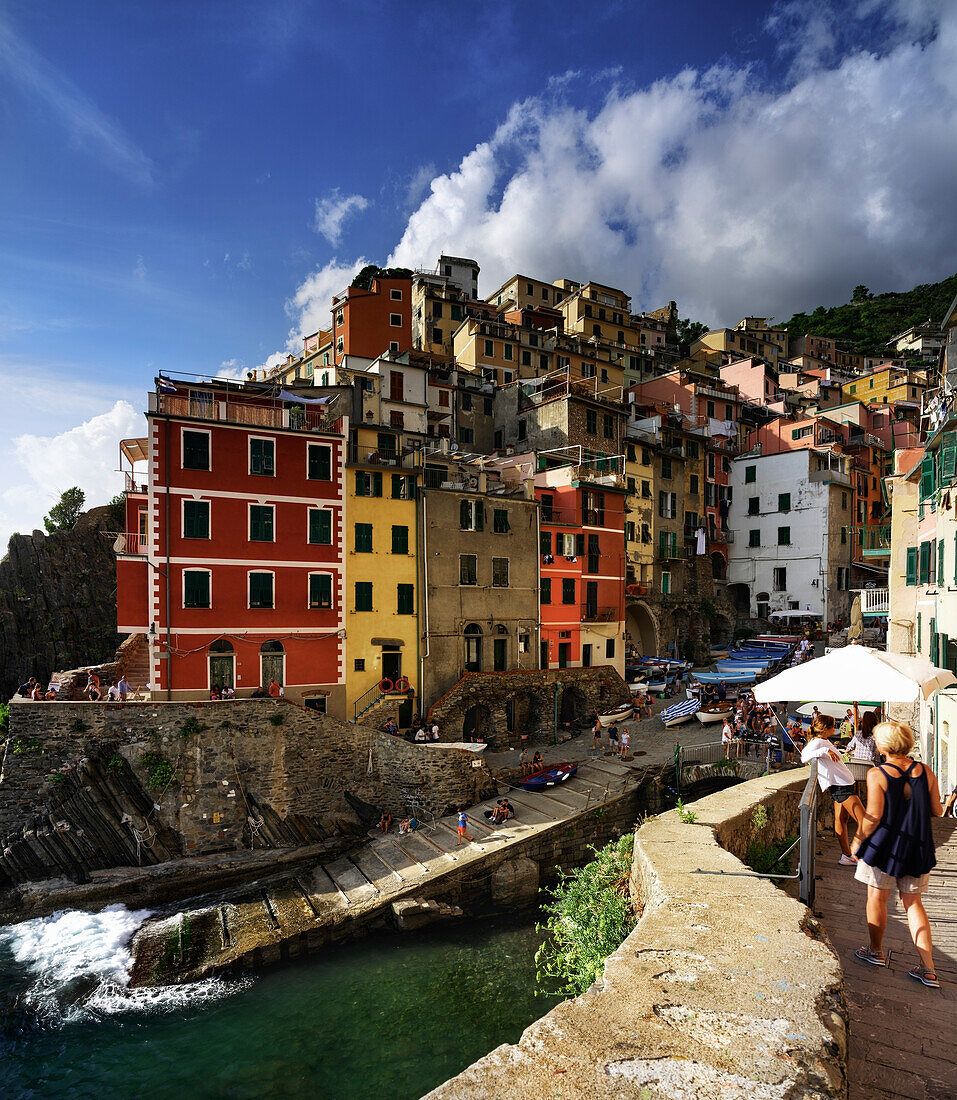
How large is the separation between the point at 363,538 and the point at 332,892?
15311mm

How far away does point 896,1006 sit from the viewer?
195 inches

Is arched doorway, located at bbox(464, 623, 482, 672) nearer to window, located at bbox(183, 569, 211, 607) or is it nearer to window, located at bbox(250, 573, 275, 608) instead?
window, located at bbox(250, 573, 275, 608)

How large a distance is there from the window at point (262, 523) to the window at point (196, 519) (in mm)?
1889

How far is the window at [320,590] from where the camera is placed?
29.3 meters

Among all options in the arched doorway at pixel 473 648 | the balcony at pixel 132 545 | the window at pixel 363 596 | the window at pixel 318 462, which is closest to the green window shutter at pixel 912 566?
the arched doorway at pixel 473 648

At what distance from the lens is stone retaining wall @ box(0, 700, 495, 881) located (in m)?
23.1

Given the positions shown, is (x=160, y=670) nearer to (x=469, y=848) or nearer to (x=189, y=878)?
(x=189, y=878)

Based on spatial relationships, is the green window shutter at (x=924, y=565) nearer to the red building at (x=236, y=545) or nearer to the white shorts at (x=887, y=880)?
the white shorts at (x=887, y=880)

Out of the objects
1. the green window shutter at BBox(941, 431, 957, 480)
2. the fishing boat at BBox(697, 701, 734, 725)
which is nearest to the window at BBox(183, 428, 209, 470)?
the fishing boat at BBox(697, 701, 734, 725)

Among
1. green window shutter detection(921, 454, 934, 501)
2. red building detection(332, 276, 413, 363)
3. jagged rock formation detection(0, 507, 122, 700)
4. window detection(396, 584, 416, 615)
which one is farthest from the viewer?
red building detection(332, 276, 413, 363)

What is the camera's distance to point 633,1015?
12.7 ft

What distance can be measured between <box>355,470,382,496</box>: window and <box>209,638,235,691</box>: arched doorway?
9.31m

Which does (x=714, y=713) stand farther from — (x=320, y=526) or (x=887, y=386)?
(x=887, y=386)

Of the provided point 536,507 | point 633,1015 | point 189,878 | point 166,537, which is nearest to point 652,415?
point 536,507
